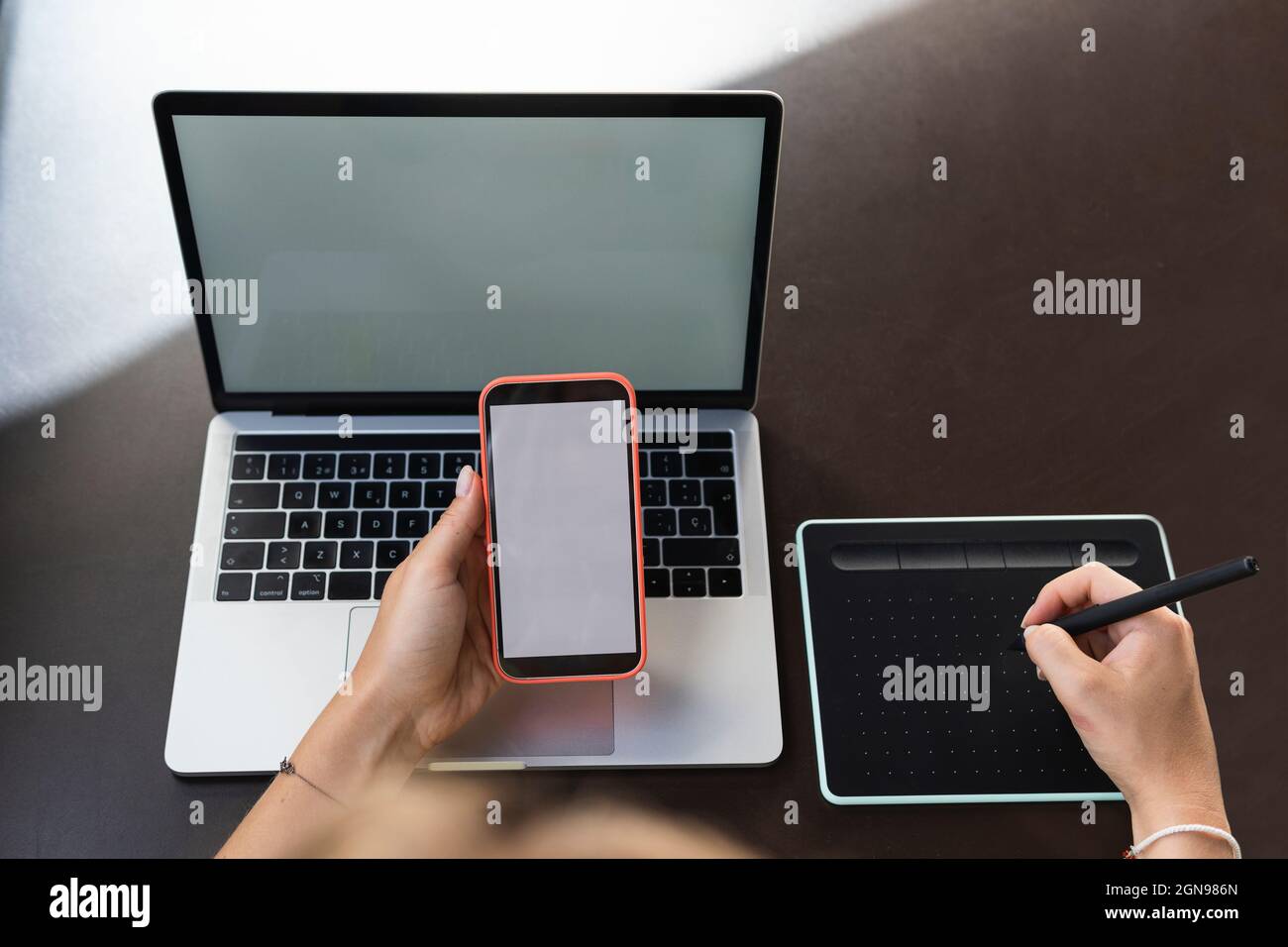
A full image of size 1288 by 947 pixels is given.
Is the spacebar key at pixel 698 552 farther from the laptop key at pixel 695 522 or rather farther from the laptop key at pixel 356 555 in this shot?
the laptop key at pixel 356 555

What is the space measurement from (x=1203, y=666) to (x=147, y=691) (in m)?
0.88

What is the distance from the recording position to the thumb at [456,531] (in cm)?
81

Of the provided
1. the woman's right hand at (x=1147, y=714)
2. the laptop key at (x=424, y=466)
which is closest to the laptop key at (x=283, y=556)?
the laptop key at (x=424, y=466)

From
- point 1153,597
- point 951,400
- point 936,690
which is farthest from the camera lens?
point 951,400

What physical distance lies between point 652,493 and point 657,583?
0.08 metres

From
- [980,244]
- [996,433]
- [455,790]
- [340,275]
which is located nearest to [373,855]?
[455,790]

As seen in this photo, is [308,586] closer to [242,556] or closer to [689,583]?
[242,556]

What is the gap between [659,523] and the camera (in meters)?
0.90

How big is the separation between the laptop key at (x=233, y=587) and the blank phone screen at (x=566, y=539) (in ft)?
0.74

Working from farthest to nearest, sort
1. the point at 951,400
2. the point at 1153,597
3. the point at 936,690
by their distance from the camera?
1. the point at 951,400
2. the point at 936,690
3. the point at 1153,597

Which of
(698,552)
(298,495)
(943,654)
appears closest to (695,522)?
(698,552)

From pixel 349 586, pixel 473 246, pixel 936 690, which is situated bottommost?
pixel 936 690
